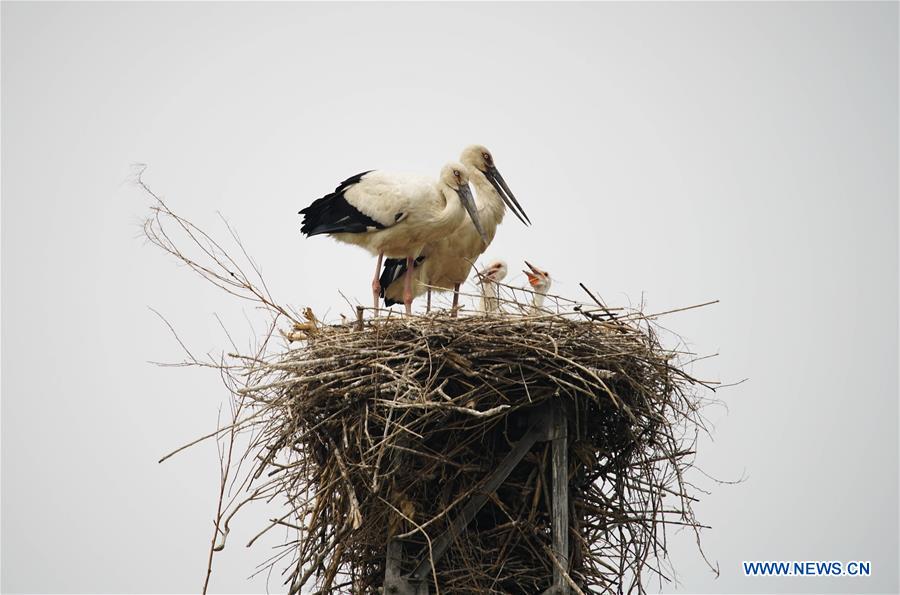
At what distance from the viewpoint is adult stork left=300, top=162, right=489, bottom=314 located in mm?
9125

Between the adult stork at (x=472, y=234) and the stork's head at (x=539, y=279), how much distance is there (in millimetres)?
646

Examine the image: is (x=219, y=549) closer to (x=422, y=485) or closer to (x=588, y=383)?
(x=422, y=485)

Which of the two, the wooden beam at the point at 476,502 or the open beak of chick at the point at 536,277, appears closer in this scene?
the wooden beam at the point at 476,502

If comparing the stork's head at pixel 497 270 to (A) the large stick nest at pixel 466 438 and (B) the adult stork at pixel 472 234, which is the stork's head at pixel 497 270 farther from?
(A) the large stick nest at pixel 466 438

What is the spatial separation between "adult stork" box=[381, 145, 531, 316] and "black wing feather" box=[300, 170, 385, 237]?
76cm

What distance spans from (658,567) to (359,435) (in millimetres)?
2319

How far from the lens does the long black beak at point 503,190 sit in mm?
9977

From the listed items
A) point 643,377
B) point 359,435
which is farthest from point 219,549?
point 643,377

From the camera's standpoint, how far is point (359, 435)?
6.50 m

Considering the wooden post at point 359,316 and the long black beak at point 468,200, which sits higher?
the long black beak at point 468,200

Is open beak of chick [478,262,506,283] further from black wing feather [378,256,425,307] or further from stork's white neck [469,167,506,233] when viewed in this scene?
black wing feather [378,256,425,307]

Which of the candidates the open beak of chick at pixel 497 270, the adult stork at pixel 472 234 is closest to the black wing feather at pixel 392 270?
the adult stork at pixel 472 234

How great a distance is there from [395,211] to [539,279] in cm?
138

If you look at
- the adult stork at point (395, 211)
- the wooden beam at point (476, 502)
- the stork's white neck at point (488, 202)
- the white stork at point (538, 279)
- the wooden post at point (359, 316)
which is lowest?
the wooden beam at point (476, 502)
